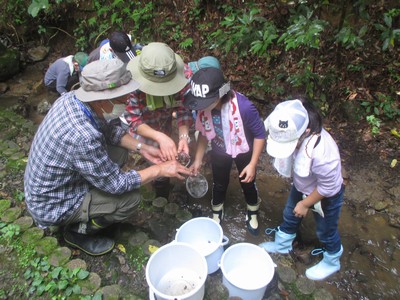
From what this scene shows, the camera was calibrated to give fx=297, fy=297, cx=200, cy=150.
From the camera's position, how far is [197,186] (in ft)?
11.0

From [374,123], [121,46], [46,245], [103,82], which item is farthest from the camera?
[374,123]

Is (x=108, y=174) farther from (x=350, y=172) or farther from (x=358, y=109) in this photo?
(x=358, y=109)

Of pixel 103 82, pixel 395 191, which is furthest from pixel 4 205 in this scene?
pixel 395 191

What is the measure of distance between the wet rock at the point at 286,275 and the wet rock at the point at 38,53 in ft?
24.3

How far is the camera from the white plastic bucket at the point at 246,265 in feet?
7.04

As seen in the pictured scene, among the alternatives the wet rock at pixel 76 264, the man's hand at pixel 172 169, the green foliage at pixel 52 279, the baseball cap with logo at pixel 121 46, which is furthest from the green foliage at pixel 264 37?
the green foliage at pixel 52 279

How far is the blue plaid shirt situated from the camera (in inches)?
80.8

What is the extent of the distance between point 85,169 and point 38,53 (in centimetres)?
656

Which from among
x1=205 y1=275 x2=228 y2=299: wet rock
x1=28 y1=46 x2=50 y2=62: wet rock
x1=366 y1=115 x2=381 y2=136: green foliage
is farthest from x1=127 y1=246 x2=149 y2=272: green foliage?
x1=28 y1=46 x2=50 y2=62: wet rock

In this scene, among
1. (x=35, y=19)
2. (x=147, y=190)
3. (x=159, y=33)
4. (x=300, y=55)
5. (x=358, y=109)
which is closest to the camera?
(x=147, y=190)

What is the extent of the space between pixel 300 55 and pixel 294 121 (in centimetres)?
296

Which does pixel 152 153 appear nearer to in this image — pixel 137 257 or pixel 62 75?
pixel 137 257

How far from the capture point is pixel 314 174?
6.73ft

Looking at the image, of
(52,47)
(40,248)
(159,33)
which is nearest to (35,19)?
(52,47)
